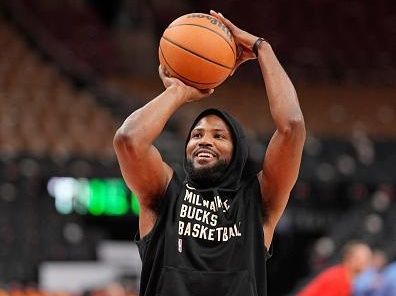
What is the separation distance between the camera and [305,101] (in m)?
15.1

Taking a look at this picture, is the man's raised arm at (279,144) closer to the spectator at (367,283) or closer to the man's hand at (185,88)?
the man's hand at (185,88)

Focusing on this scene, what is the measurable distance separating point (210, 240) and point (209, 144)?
31 cm

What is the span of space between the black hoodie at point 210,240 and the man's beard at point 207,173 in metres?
0.02

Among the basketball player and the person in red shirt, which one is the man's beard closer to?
the basketball player

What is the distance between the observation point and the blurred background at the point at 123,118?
11.9 metres

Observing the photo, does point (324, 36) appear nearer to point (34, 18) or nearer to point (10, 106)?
point (34, 18)

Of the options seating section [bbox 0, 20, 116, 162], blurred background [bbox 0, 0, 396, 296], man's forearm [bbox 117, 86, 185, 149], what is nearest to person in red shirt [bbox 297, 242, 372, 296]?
blurred background [bbox 0, 0, 396, 296]

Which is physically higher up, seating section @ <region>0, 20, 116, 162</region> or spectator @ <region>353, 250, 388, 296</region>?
seating section @ <region>0, 20, 116, 162</region>

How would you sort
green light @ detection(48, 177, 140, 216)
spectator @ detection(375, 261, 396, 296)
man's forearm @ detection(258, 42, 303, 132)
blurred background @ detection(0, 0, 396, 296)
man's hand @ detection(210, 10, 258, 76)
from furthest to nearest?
green light @ detection(48, 177, 140, 216), blurred background @ detection(0, 0, 396, 296), spectator @ detection(375, 261, 396, 296), man's hand @ detection(210, 10, 258, 76), man's forearm @ detection(258, 42, 303, 132)

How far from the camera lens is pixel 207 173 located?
3.28 meters

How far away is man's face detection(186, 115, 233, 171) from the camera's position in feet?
10.8

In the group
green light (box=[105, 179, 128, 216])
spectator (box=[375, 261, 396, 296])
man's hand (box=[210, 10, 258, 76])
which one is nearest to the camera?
man's hand (box=[210, 10, 258, 76])

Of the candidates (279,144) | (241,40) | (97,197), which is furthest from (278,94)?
(97,197)

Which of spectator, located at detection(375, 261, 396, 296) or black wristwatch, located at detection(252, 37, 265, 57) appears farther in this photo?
spectator, located at detection(375, 261, 396, 296)
